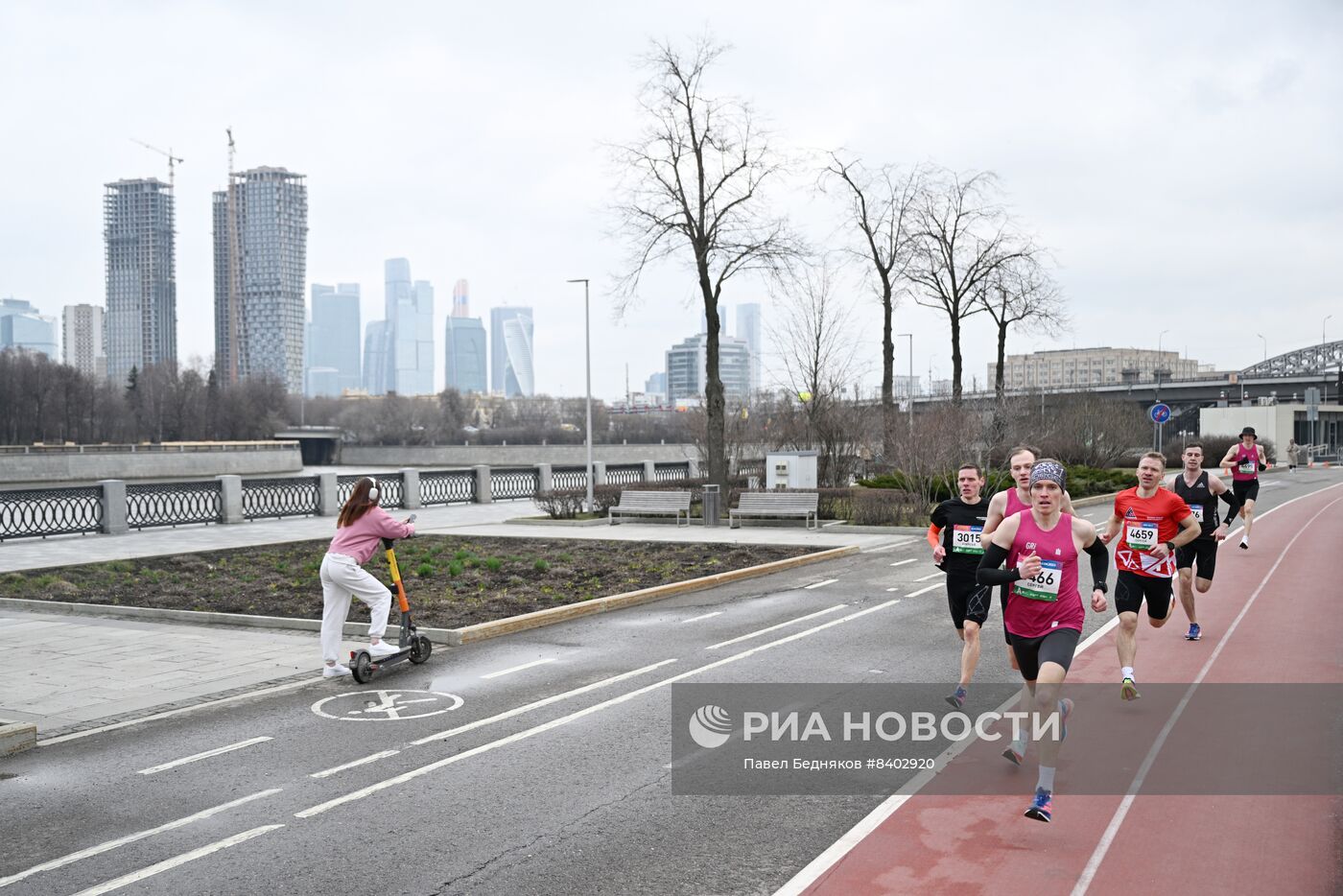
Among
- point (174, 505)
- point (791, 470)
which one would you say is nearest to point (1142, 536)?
point (791, 470)

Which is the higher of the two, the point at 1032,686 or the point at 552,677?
the point at 1032,686

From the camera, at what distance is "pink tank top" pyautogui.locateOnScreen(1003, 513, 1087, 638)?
6.13 metres

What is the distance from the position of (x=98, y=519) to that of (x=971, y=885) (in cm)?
2529

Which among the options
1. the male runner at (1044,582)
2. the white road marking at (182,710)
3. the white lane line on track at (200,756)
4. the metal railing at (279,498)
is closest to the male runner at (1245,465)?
the male runner at (1044,582)

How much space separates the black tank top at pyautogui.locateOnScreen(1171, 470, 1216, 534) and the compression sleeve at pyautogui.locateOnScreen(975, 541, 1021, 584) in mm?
6301

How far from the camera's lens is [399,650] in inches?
393

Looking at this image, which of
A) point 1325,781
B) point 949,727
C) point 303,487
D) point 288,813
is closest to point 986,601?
point 949,727

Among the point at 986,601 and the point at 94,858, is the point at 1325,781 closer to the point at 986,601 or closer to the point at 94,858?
the point at 986,601

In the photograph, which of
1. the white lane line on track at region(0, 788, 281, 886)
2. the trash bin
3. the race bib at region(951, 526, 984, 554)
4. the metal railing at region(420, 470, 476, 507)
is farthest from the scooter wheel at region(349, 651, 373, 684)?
the metal railing at region(420, 470, 476, 507)

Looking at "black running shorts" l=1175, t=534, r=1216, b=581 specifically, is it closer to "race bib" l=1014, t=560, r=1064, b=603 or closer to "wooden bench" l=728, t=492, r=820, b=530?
"race bib" l=1014, t=560, r=1064, b=603

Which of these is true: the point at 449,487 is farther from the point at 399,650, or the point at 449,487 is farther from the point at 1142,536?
the point at 1142,536

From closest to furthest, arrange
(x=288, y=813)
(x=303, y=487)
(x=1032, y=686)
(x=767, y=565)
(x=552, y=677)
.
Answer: (x=288, y=813) < (x=1032, y=686) < (x=552, y=677) < (x=767, y=565) < (x=303, y=487)

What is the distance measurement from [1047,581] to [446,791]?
3.74 m

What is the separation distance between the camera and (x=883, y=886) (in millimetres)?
5062
